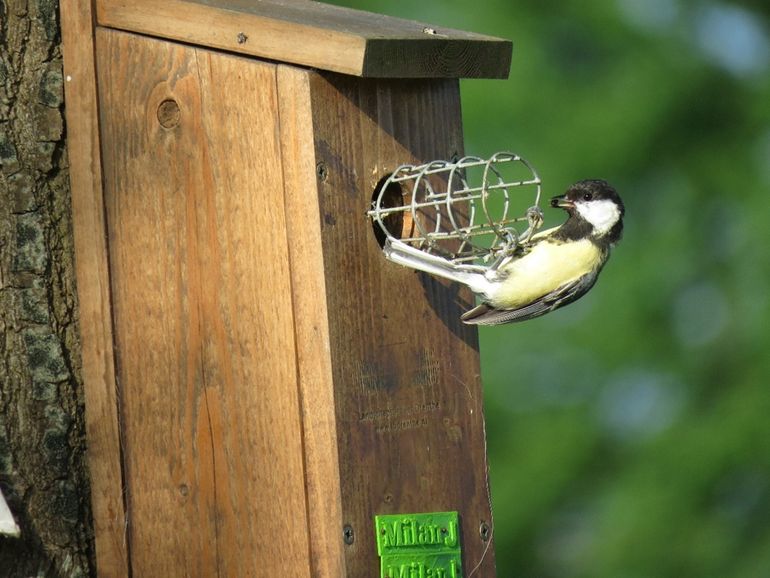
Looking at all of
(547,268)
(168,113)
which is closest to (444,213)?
(547,268)

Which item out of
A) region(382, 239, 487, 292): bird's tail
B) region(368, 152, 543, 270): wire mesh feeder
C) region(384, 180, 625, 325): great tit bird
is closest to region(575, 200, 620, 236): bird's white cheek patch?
region(384, 180, 625, 325): great tit bird

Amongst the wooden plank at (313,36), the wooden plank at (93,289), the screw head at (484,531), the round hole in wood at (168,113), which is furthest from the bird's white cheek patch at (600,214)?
the wooden plank at (93,289)

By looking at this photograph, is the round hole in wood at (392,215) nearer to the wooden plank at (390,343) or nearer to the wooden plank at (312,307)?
the wooden plank at (390,343)

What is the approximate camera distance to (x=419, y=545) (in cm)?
302

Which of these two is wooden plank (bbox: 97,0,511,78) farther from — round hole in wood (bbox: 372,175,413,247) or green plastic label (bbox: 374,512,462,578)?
green plastic label (bbox: 374,512,462,578)

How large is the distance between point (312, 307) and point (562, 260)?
0.91m

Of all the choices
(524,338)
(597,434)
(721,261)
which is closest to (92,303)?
(524,338)

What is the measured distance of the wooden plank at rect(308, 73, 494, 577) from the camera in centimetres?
288

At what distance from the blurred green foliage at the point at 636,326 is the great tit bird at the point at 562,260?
234cm

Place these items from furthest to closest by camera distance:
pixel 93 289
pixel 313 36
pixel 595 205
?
1. pixel 595 205
2. pixel 93 289
3. pixel 313 36

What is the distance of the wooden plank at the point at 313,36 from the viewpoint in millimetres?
2814

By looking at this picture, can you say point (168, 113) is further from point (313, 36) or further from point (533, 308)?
point (533, 308)

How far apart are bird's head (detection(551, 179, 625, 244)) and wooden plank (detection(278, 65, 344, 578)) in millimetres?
923

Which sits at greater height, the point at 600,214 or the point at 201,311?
the point at 600,214
